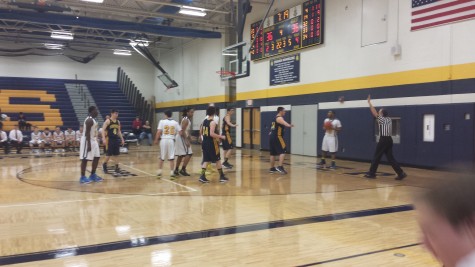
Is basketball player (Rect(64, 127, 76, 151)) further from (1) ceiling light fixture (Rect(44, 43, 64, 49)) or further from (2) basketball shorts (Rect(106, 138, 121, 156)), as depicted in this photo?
(1) ceiling light fixture (Rect(44, 43, 64, 49))

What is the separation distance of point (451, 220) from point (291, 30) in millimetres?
15458

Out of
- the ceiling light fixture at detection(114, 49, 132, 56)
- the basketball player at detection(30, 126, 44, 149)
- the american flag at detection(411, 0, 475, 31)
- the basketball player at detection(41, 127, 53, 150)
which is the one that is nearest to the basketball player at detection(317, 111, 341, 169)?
the american flag at detection(411, 0, 475, 31)

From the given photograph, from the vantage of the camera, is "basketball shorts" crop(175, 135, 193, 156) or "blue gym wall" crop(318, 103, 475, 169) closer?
"basketball shorts" crop(175, 135, 193, 156)

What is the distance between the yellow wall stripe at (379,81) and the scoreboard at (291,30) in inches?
60.9

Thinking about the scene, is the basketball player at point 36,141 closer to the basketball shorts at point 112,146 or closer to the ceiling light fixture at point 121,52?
the basketball shorts at point 112,146

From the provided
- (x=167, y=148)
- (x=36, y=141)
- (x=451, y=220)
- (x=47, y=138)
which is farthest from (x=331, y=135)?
(x=36, y=141)

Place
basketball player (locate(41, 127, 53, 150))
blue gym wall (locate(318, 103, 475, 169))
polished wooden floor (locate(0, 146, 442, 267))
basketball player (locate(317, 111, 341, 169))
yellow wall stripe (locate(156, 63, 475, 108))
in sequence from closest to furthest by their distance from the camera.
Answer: polished wooden floor (locate(0, 146, 442, 267)) < blue gym wall (locate(318, 103, 475, 169)) < yellow wall stripe (locate(156, 63, 475, 108)) < basketball player (locate(317, 111, 341, 169)) < basketball player (locate(41, 127, 53, 150))

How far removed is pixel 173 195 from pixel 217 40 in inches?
607

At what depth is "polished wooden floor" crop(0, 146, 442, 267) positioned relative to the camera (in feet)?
12.9

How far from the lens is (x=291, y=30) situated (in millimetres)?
15602

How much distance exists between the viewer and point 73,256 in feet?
13.0

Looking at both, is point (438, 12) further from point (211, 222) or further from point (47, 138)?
point (47, 138)

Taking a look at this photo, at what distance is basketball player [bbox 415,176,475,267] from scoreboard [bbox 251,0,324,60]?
42.7 feet

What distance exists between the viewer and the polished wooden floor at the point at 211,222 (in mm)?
3941
